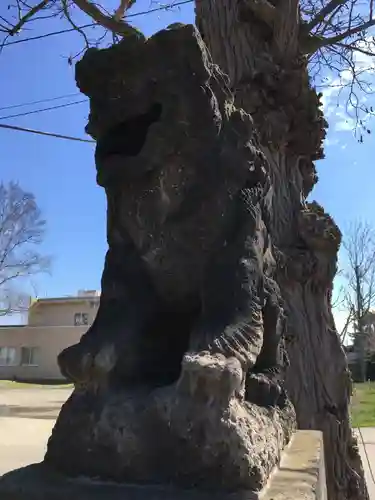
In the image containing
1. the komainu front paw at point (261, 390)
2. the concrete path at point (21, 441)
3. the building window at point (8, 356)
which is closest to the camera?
the komainu front paw at point (261, 390)

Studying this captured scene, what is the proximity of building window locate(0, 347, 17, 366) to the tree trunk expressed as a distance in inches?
1072

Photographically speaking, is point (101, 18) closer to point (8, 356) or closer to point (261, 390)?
A: point (261, 390)

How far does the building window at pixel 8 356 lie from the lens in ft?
96.0

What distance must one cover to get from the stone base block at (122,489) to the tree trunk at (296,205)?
2.11 metres

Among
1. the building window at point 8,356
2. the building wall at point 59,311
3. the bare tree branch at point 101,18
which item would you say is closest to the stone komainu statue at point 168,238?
the bare tree branch at point 101,18

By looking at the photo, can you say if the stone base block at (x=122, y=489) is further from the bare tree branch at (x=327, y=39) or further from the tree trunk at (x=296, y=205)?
the bare tree branch at (x=327, y=39)

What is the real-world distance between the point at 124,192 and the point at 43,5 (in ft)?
20.2

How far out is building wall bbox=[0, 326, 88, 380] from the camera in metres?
27.8

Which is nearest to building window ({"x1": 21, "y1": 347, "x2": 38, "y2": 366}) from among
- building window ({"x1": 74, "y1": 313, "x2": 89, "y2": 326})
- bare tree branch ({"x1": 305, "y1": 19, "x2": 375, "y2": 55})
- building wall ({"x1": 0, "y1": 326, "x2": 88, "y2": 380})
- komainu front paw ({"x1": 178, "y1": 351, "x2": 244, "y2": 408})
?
building wall ({"x1": 0, "y1": 326, "x2": 88, "y2": 380})

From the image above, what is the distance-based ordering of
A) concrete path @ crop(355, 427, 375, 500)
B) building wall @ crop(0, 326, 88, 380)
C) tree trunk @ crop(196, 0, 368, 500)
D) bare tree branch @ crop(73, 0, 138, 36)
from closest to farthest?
tree trunk @ crop(196, 0, 368, 500), concrete path @ crop(355, 427, 375, 500), bare tree branch @ crop(73, 0, 138, 36), building wall @ crop(0, 326, 88, 380)

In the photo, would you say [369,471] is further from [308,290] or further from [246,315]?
[246,315]

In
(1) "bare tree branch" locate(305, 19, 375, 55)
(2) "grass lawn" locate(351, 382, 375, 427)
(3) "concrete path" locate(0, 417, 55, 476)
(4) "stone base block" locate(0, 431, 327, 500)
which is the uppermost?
(1) "bare tree branch" locate(305, 19, 375, 55)

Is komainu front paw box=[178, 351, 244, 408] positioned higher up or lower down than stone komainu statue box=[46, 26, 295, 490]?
lower down

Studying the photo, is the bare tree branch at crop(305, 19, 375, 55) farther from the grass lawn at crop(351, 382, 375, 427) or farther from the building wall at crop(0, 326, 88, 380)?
the building wall at crop(0, 326, 88, 380)
